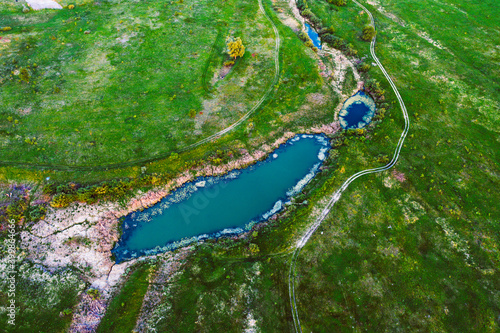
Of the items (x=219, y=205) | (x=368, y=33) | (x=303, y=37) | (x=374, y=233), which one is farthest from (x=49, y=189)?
(x=368, y=33)

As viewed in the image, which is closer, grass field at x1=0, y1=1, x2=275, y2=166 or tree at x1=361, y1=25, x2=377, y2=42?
grass field at x1=0, y1=1, x2=275, y2=166

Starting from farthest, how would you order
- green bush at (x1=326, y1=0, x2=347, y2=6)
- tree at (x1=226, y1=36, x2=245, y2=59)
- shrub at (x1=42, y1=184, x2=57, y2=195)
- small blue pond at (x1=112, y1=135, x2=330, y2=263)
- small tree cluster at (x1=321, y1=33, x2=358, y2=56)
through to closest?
green bush at (x1=326, y1=0, x2=347, y2=6)
small tree cluster at (x1=321, y1=33, x2=358, y2=56)
tree at (x1=226, y1=36, x2=245, y2=59)
shrub at (x1=42, y1=184, x2=57, y2=195)
small blue pond at (x1=112, y1=135, x2=330, y2=263)

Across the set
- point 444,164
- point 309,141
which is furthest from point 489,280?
point 309,141

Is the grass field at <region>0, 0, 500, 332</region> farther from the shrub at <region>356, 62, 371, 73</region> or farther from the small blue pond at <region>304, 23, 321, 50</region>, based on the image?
the small blue pond at <region>304, 23, 321, 50</region>

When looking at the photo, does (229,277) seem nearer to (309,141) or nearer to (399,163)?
(309,141)

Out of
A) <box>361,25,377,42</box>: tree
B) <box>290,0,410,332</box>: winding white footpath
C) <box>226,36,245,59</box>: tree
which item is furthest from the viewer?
<box>361,25,377,42</box>: tree

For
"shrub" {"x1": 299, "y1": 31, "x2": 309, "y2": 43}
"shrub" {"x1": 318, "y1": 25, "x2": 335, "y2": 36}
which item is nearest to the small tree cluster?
"shrub" {"x1": 318, "y1": 25, "x2": 335, "y2": 36}

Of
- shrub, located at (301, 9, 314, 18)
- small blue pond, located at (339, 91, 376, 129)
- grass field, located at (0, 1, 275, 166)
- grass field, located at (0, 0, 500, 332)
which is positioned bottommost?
grass field, located at (0, 0, 500, 332)

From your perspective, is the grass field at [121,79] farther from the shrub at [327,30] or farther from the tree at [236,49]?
the shrub at [327,30]
